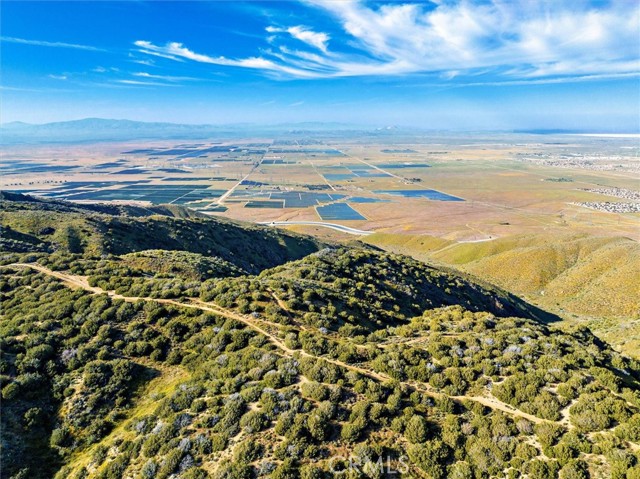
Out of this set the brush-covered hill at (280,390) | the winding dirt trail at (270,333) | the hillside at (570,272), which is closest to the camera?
the brush-covered hill at (280,390)

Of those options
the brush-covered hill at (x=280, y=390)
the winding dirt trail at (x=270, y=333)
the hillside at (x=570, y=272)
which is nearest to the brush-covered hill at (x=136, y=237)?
the winding dirt trail at (x=270, y=333)

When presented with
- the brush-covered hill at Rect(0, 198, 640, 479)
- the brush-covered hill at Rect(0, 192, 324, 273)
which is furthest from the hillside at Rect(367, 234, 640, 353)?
the brush-covered hill at Rect(0, 192, 324, 273)

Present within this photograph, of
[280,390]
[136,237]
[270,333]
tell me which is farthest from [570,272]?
[136,237]

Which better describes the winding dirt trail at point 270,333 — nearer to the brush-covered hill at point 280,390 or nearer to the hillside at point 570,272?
the brush-covered hill at point 280,390

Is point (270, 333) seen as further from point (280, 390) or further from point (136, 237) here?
point (136, 237)

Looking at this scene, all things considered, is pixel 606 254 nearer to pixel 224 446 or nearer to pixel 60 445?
pixel 224 446

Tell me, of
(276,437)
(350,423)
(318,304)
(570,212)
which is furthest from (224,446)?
(570,212)
